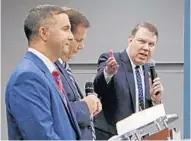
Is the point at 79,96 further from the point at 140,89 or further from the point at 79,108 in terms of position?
the point at 140,89

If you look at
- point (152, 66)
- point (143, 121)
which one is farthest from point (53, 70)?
point (152, 66)

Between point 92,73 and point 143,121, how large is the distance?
2521 mm

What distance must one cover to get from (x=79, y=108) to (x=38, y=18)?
0.41 meters

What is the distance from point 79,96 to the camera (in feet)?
6.66

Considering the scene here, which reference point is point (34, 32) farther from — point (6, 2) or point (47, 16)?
point (6, 2)

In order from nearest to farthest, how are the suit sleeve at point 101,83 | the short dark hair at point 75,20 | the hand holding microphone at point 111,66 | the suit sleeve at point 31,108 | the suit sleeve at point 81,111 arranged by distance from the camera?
the suit sleeve at point 31,108 < the suit sleeve at point 81,111 < the short dark hair at point 75,20 < the hand holding microphone at point 111,66 < the suit sleeve at point 101,83

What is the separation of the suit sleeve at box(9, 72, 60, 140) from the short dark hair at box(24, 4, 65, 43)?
8.6 inches

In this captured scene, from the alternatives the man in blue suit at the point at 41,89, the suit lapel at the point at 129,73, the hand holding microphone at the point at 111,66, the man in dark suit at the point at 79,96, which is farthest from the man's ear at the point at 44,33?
the suit lapel at the point at 129,73

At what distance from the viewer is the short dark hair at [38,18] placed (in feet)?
5.61

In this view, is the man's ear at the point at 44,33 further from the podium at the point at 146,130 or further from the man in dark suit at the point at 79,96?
the podium at the point at 146,130

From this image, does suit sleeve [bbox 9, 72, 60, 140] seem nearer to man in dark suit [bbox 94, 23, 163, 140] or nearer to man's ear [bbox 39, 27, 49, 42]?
man's ear [bbox 39, 27, 49, 42]

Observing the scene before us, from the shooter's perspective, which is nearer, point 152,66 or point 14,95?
point 14,95

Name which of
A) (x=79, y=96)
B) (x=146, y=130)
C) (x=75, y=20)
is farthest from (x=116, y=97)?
(x=146, y=130)

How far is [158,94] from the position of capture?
2.42m
